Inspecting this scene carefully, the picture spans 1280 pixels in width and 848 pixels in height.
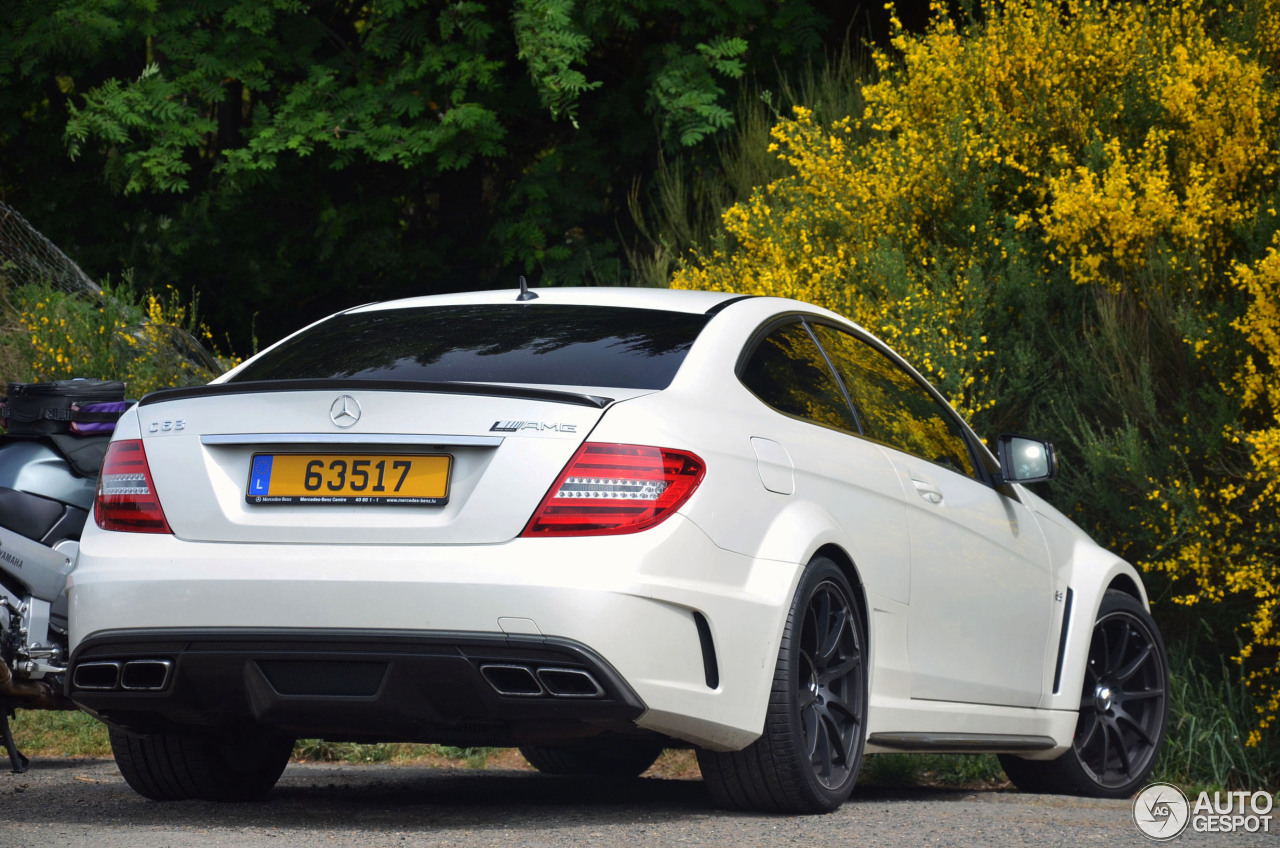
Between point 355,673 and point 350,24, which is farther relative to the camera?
point 350,24

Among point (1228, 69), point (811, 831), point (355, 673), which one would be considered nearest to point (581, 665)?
point (355, 673)

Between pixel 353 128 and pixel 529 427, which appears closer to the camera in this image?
pixel 529 427

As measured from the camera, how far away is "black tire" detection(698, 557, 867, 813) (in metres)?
4.27

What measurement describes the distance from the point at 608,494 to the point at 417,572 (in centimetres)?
49

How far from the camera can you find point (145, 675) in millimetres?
4129

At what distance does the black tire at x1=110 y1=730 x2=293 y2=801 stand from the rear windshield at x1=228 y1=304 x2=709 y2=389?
1.11 m

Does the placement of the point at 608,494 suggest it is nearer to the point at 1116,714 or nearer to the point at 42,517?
the point at 42,517

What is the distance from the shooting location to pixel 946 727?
17.0ft

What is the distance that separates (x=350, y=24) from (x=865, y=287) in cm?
772

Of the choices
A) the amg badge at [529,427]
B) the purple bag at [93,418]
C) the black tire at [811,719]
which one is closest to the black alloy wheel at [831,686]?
the black tire at [811,719]

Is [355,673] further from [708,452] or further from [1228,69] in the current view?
[1228,69]

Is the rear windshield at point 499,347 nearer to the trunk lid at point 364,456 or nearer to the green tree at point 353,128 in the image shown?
the trunk lid at point 364,456

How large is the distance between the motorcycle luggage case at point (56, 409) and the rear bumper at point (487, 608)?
2.10 meters

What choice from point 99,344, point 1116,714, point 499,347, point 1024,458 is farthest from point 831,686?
point 99,344
